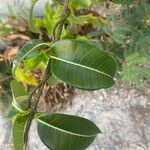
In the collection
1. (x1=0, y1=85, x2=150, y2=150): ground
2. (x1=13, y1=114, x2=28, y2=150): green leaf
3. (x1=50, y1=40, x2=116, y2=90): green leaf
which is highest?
(x1=50, y1=40, x2=116, y2=90): green leaf

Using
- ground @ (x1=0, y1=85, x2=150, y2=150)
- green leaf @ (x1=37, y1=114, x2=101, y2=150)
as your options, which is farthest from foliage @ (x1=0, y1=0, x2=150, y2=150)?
ground @ (x1=0, y1=85, x2=150, y2=150)

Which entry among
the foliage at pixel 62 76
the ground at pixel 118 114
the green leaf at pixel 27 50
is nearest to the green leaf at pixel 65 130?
the foliage at pixel 62 76

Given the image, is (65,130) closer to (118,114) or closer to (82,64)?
(82,64)

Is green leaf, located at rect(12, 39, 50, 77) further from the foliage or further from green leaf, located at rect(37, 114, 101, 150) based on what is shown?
green leaf, located at rect(37, 114, 101, 150)

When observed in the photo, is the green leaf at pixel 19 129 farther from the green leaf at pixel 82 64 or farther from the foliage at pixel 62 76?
the green leaf at pixel 82 64

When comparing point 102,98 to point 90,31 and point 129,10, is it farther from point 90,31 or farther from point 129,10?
point 129,10

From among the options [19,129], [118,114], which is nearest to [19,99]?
[19,129]

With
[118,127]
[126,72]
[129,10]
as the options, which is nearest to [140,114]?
[118,127]
